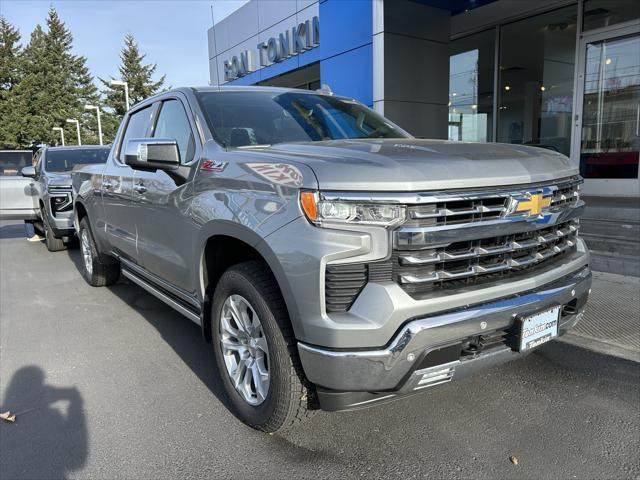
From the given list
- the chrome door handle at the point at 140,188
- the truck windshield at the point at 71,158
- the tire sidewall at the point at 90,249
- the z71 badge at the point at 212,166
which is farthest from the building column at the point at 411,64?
the z71 badge at the point at 212,166

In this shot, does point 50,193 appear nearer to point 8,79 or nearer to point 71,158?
point 71,158

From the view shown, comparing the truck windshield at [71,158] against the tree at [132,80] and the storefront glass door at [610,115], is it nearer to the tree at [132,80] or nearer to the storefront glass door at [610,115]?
the storefront glass door at [610,115]

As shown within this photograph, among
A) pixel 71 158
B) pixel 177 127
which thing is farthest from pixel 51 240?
pixel 177 127

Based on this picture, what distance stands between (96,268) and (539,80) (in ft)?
30.4

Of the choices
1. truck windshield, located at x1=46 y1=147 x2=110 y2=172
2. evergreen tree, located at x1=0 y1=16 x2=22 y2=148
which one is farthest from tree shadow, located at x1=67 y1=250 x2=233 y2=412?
evergreen tree, located at x1=0 y1=16 x2=22 y2=148

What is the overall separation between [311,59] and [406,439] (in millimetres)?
12119

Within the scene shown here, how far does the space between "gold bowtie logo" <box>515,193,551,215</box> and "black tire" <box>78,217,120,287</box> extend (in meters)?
4.69

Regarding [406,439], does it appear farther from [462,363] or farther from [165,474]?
[165,474]

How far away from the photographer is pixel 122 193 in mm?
4293

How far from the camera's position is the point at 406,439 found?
2654 mm

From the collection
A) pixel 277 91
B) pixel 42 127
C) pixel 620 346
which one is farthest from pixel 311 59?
pixel 42 127

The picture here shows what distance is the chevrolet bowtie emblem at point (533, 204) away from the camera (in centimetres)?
238

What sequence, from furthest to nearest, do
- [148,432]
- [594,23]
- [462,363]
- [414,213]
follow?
[594,23]
[148,432]
[462,363]
[414,213]

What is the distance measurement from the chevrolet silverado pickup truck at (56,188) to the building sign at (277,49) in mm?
6247
